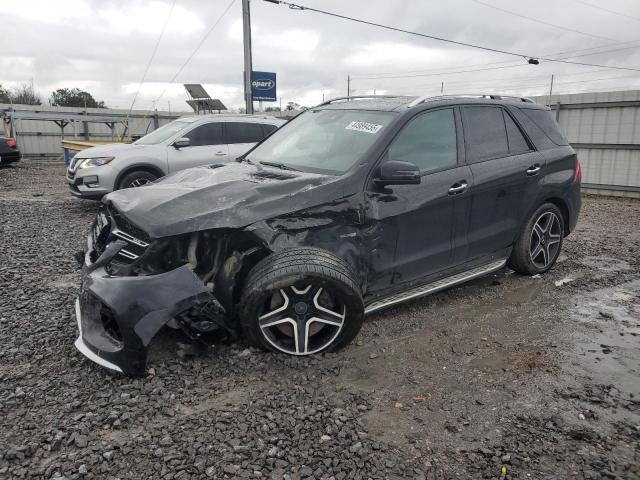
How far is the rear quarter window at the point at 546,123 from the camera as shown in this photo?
498 centimetres

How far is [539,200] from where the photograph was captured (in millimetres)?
4832

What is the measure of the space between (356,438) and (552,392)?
131cm

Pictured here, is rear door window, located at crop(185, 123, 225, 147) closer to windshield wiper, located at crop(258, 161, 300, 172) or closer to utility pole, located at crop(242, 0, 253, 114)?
windshield wiper, located at crop(258, 161, 300, 172)

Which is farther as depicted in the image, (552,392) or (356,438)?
(552,392)

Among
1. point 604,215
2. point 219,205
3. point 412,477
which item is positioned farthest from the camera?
point 604,215

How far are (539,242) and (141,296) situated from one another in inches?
154

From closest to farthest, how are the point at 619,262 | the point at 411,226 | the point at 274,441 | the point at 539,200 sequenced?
the point at 274,441 < the point at 411,226 < the point at 539,200 < the point at 619,262

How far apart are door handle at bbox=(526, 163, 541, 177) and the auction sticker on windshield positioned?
167 cm

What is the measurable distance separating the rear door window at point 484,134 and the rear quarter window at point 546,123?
48cm

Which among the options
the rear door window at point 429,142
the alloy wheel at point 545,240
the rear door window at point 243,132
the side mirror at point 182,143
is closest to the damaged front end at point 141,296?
the rear door window at point 429,142

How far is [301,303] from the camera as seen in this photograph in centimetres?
327

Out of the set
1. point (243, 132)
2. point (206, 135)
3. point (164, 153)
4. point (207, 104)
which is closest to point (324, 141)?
point (164, 153)

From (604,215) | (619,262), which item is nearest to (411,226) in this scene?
(619,262)

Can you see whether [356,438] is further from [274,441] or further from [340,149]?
[340,149]
